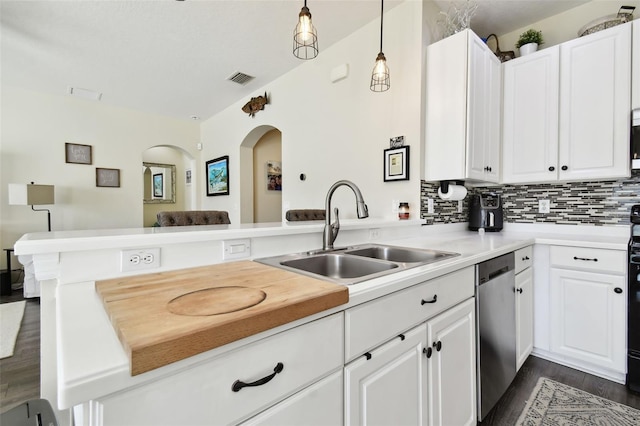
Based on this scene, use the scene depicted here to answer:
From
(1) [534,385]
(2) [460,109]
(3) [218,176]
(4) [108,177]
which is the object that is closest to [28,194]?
(4) [108,177]

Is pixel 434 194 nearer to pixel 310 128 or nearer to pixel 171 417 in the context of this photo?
pixel 310 128

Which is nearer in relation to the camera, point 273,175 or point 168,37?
point 168,37

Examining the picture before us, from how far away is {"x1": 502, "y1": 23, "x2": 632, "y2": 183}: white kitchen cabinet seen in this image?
2.04 metres

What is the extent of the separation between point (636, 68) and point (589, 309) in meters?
1.62

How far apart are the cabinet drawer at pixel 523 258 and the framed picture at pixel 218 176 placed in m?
Answer: 4.10

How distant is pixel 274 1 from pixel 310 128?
1258 millimetres

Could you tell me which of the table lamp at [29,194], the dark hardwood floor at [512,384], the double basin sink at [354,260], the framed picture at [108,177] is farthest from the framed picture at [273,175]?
the double basin sink at [354,260]

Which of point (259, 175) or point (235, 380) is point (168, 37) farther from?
point (235, 380)

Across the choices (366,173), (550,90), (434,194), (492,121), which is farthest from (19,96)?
(550,90)

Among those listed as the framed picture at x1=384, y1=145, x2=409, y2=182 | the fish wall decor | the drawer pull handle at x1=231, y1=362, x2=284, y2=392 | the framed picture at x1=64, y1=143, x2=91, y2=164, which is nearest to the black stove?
the framed picture at x1=384, y1=145, x2=409, y2=182

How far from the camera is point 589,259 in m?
1.92

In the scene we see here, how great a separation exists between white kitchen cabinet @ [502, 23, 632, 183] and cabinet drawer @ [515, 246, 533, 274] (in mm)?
669

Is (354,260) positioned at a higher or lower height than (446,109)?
lower

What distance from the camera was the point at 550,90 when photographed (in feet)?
7.60
